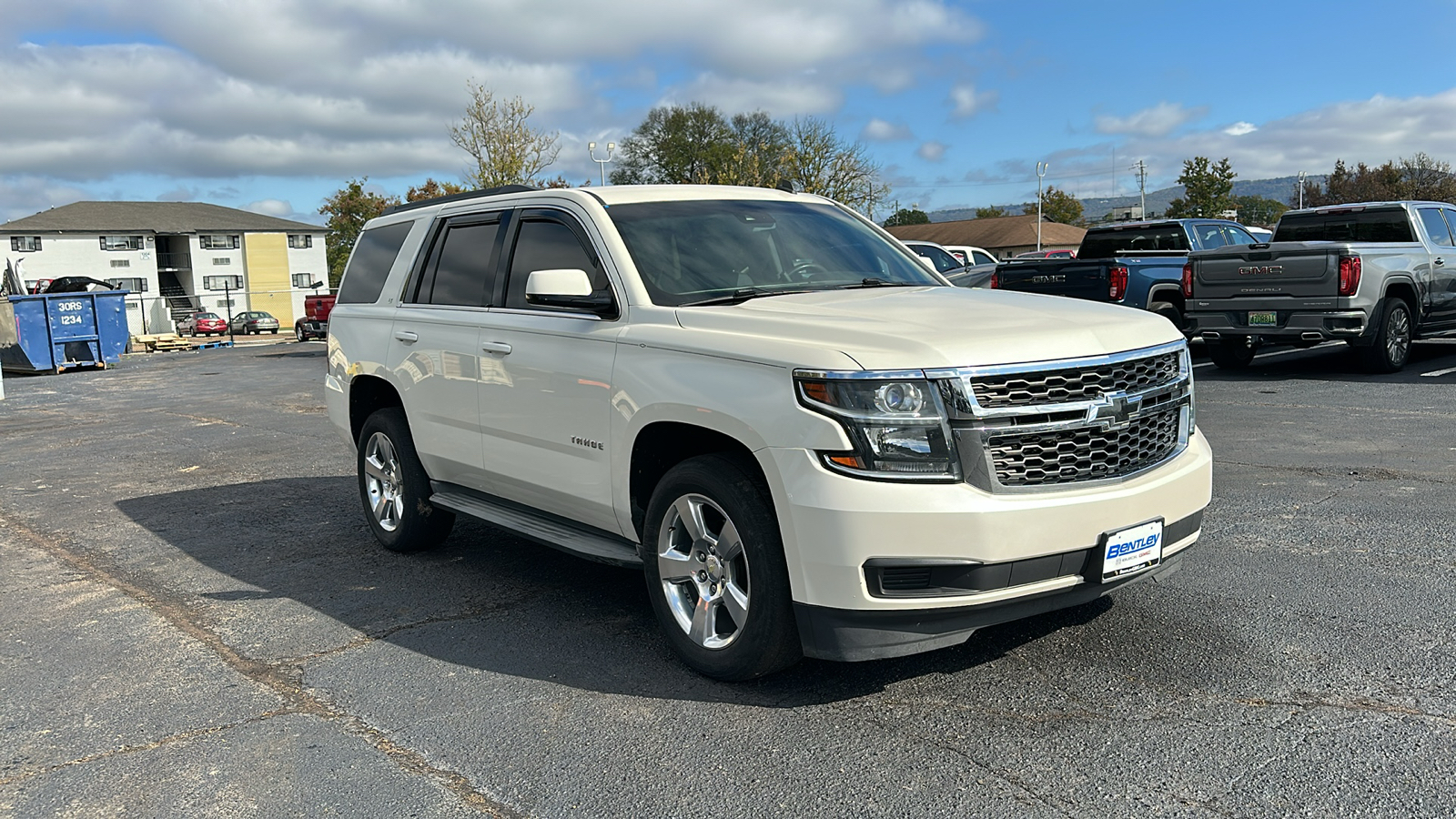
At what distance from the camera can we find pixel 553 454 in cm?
510

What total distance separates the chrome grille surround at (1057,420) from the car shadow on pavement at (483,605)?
0.94 meters

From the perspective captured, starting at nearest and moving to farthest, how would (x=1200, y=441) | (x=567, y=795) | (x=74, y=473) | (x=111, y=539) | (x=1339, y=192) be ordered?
(x=567, y=795), (x=1200, y=441), (x=111, y=539), (x=74, y=473), (x=1339, y=192)

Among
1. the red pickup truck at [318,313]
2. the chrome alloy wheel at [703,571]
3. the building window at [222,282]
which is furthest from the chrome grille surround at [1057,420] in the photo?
→ the building window at [222,282]

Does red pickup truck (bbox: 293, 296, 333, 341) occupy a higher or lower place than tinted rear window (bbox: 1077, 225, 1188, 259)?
lower

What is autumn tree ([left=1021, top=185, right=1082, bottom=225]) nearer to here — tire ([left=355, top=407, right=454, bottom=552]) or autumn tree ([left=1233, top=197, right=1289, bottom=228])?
autumn tree ([left=1233, top=197, right=1289, bottom=228])

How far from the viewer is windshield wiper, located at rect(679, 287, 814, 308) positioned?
4738 mm

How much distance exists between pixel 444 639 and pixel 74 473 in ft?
22.4

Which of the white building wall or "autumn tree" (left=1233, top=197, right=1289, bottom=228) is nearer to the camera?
the white building wall

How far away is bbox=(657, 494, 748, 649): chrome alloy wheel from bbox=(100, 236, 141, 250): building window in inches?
3309

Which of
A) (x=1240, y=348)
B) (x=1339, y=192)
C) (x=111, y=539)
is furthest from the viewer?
(x=1339, y=192)

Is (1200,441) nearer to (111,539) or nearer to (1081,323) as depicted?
(1081,323)

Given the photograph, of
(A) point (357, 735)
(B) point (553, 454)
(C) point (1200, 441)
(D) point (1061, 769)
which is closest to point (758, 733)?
(D) point (1061, 769)

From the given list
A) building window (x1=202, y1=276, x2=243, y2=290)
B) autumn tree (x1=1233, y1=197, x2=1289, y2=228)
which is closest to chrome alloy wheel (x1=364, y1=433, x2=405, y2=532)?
building window (x1=202, y1=276, x2=243, y2=290)

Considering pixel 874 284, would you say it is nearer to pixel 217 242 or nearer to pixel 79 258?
pixel 79 258
